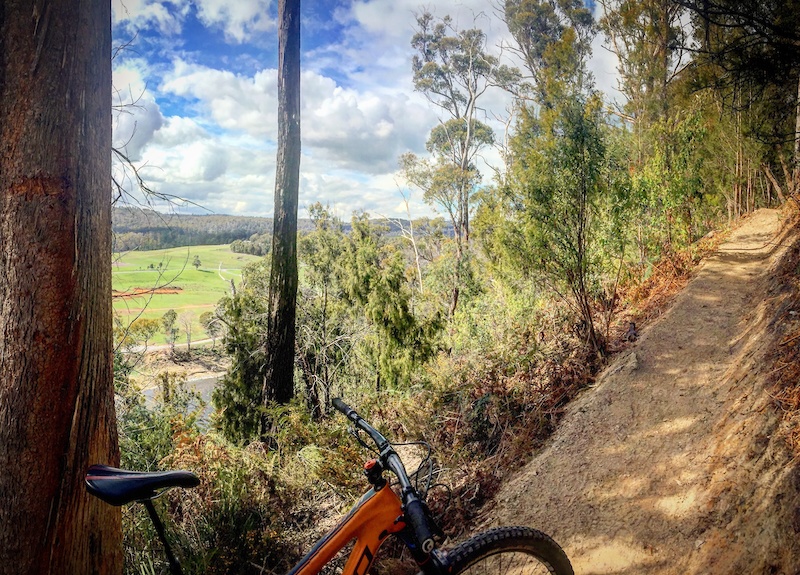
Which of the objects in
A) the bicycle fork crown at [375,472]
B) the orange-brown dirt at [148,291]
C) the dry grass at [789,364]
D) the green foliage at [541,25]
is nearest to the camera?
the bicycle fork crown at [375,472]

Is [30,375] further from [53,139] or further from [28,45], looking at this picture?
[28,45]

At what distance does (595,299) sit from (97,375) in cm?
563

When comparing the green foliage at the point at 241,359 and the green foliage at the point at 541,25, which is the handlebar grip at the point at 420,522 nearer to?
the green foliage at the point at 241,359

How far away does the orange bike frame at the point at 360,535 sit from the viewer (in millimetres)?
1757

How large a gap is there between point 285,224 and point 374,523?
462 cm

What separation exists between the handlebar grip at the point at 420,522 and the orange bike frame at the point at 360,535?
154mm

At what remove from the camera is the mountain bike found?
65.4 inches

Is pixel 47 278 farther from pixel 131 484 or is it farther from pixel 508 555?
pixel 508 555

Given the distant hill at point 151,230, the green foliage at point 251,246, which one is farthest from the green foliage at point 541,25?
the distant hill at point 151,230

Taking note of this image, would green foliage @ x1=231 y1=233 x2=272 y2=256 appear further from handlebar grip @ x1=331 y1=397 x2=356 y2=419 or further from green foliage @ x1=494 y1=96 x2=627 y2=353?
handlebar grip @ x1=331 y1=397 x2=356 y2=419

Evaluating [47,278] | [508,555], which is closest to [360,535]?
[508,555]

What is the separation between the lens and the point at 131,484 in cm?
168

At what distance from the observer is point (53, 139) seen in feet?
6.34

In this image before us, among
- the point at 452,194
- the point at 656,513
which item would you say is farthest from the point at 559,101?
the point at 452,194
